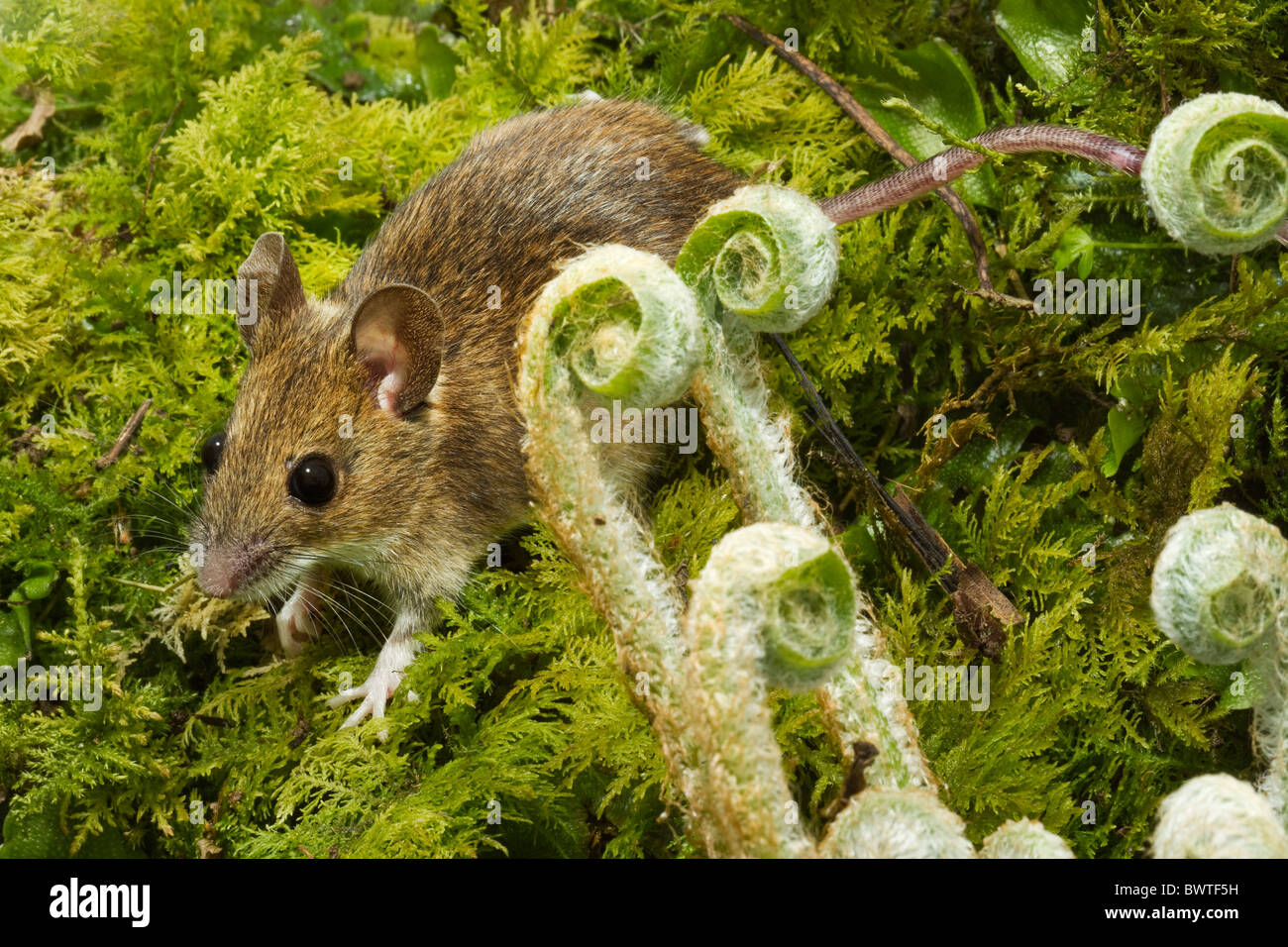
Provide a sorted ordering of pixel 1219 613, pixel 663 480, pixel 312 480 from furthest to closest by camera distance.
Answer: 1. pixel 663 480
2. pixel 312 480
3. pixel 1219 613

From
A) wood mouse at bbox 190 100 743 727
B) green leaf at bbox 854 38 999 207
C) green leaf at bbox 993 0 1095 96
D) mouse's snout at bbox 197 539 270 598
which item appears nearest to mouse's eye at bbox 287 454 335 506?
wood mouse at bbox 190 100 743 727

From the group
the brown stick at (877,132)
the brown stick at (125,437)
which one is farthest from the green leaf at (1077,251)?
the brown stick at (125,437)

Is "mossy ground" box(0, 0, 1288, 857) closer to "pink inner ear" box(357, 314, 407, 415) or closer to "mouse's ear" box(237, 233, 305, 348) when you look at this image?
"mouse's ear" box(237, 233, 305, 348)

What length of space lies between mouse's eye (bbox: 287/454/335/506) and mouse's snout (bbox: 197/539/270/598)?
0.17 meters

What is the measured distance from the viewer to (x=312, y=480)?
10.3 feet

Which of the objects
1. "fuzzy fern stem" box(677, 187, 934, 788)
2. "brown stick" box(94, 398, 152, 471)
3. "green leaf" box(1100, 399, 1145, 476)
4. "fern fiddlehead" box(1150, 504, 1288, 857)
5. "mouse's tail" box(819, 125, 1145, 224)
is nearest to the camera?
"fern fiddlehead" box(1150, 504, 1288, 857)

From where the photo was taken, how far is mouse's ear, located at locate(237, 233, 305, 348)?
3.27 m

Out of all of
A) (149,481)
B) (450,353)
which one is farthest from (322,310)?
(149,481)

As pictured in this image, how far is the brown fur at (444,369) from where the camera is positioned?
317 centimetres

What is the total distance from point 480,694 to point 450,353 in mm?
1015

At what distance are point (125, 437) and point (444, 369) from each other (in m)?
1.04

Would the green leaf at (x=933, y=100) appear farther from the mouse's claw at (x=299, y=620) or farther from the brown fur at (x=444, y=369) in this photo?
the mouse's claw at (x=299, y=620)

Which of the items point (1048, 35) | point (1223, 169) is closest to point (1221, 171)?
point (1223, 169)

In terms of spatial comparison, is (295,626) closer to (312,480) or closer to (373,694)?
(373,694)
